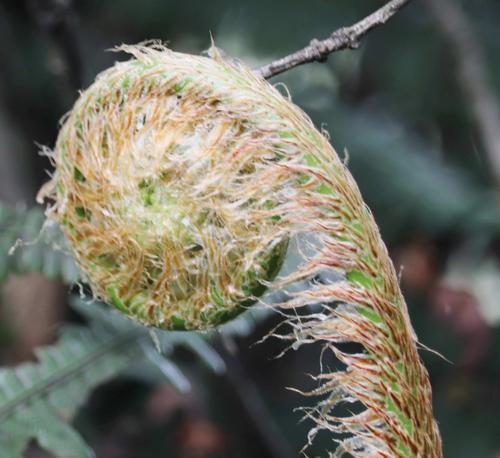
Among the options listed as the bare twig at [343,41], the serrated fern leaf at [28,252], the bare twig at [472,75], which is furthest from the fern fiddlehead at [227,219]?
the bare twig at [472,75]

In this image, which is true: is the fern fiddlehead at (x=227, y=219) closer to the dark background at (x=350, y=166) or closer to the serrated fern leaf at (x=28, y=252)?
the serrated fern leaf at (x=28, y=252)

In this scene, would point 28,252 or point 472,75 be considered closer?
point 28,252

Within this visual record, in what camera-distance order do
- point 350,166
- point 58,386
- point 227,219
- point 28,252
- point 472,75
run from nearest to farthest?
point 227,219
point 58,386
point 28,252
point 472,75
point 350,166

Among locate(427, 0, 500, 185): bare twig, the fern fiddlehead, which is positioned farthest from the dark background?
the fern fiddlehead

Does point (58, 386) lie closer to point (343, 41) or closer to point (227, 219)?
point (227, 219)

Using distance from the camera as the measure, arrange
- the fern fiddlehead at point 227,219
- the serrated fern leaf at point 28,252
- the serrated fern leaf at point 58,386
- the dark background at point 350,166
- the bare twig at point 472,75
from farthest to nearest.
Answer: the dark background at point 350,166, the bare twig at point 472,75, the serrated fern leaf at point 28,252, the serrated fern leaf at point 58,386, the fern fiddlehead at point 227,219

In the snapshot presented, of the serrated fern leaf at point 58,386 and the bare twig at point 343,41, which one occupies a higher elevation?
the bare twig at point 343,41

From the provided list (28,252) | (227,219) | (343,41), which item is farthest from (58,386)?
(343,41)
